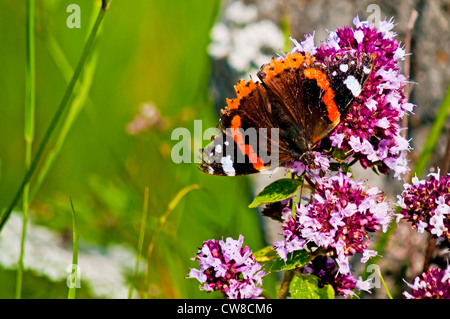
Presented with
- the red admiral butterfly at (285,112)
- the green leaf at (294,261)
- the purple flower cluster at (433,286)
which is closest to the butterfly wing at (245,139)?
the red admiral butterfly at (285,112)

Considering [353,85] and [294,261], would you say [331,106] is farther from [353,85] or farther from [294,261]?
[294,261]

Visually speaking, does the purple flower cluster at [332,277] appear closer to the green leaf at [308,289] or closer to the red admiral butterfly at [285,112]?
the green leaf at [308,289]

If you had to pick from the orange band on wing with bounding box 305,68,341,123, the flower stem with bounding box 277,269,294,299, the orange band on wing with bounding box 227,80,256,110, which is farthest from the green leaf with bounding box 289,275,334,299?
the orange band on wing with bounding box 227,80,256,110

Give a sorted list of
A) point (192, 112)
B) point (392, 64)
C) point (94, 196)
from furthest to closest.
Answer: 1. point (94, 196)
2. point (192, 112)
3. point (392, 64)

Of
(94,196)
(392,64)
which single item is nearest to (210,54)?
(94,196)

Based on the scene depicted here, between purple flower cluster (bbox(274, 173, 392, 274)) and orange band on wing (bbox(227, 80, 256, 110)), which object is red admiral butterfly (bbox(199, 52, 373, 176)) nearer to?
orange band on wing (bbox(227, 80, 256, 110))
